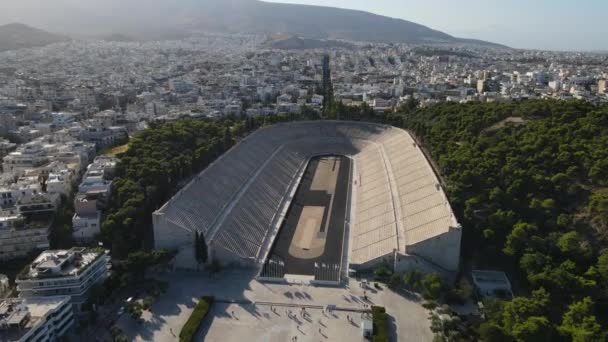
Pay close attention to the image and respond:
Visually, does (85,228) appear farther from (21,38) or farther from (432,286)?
(21,38)

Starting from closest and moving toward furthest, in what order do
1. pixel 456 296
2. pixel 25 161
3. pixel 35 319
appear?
pixel 35 319
pixel 456 296
pixel 25 161

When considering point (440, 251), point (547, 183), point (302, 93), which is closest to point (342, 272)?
point (440, 251)

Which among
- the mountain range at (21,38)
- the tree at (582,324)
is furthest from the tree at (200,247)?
the mountain range at (21,38)

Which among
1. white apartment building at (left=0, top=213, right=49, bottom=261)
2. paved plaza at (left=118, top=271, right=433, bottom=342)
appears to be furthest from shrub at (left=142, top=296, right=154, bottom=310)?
white apartment building at (left=0, top=213, right=49, bottom=261)

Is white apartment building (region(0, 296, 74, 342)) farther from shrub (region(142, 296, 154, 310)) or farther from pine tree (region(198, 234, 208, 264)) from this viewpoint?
pine tree (region(198, 234, 208, 264))

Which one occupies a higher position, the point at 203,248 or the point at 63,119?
the point at 63,119

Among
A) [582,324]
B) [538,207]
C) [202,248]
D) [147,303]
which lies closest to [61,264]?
[147,303]
